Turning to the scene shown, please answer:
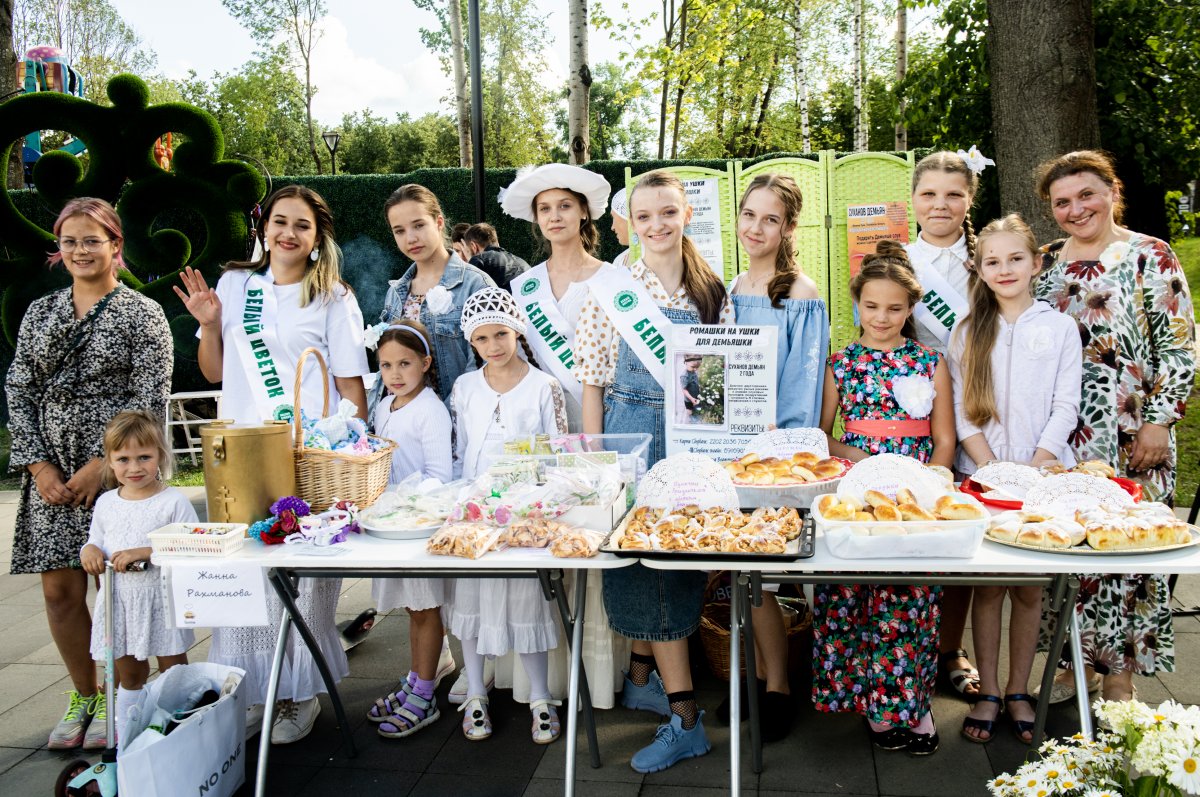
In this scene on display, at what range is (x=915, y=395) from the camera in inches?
111

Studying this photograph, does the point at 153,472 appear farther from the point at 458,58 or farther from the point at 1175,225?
the point at 458,58

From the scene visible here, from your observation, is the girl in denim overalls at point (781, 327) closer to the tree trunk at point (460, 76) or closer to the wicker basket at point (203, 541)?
the wicker basket at point (203, 541)

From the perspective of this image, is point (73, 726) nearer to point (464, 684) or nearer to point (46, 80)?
point (464, 684)

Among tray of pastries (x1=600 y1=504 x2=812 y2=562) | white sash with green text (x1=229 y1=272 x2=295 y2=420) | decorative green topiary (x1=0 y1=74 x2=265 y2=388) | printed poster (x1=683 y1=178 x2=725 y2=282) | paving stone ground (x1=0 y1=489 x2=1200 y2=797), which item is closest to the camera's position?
tray of pastries (x1=600 y1=504 x2=812 y2=562)

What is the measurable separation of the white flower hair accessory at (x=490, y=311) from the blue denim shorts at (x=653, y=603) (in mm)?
947

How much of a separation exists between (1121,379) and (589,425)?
1.82 m

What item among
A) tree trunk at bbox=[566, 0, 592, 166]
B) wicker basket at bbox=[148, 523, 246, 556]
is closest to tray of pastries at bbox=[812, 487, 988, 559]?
wicker basket at bbox=[148, 523, 246, 556]

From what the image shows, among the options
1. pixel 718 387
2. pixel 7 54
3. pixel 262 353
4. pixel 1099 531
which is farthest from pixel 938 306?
pixel 7 54

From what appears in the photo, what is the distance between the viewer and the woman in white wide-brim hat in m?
3.23

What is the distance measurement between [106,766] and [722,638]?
6.80 ft

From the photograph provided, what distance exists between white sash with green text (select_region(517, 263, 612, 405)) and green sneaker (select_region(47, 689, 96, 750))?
2059 mm

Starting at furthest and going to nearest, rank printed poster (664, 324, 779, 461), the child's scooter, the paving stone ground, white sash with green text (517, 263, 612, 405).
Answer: white sash with green text (517, 263, 612, 405)
printed poster (664, 324, 779, 461)
the paving stone ground
the child's scooter

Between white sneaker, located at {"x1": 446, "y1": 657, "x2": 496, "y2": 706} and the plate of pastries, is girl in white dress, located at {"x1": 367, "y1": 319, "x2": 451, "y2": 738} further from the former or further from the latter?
the plate of pastries

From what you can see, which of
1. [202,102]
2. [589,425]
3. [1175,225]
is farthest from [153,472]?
[202,102]
